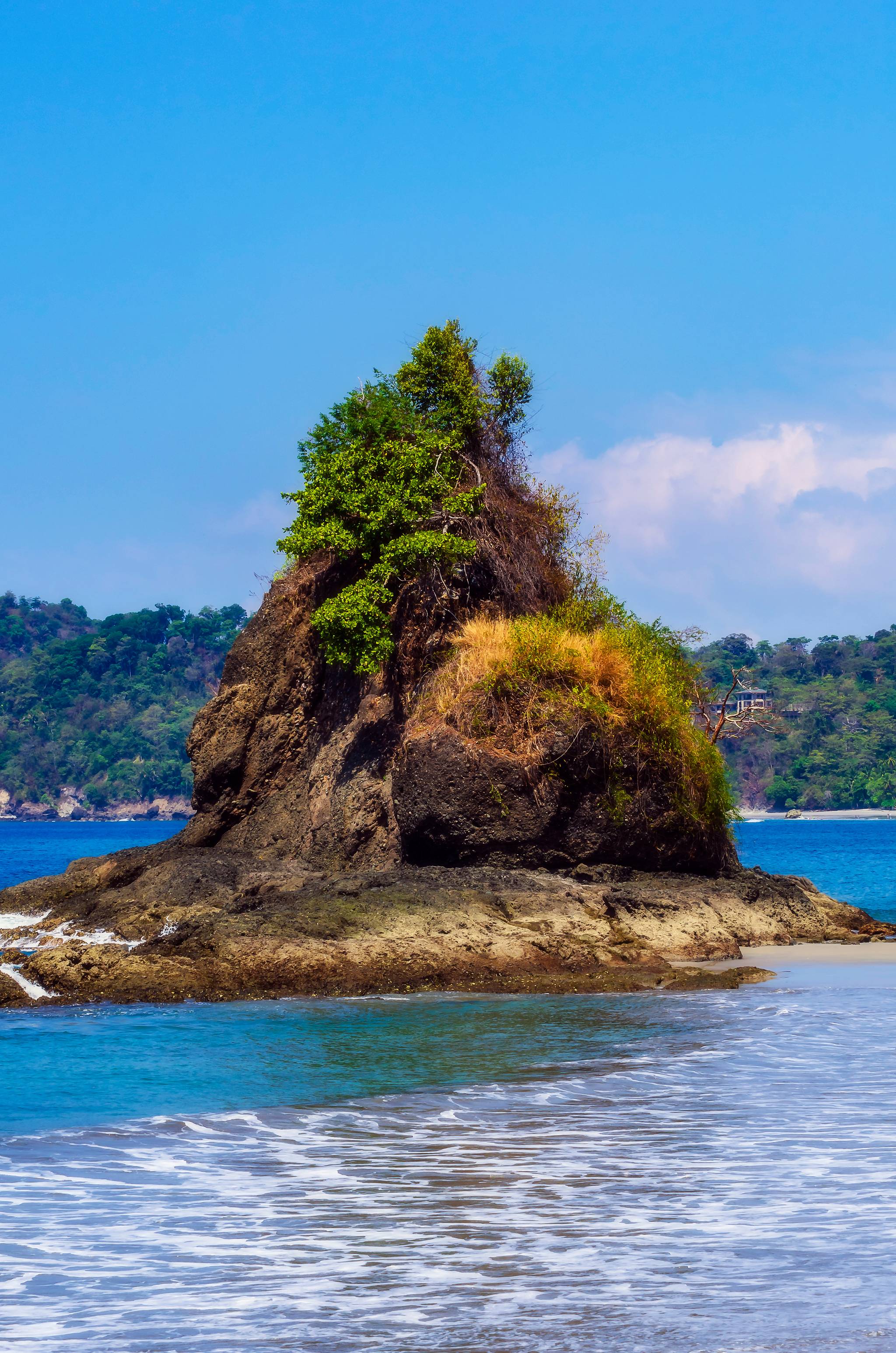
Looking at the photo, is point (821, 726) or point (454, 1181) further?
point (821, 726)

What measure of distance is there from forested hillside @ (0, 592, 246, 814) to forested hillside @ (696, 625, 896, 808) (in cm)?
5296

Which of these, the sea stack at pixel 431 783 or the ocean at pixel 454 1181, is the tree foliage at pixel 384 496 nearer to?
the sea stack at pixel 431 783

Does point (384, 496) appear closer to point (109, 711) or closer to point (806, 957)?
Result: point (806, 957)

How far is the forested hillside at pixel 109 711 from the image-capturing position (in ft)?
413

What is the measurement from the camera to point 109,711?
5049 inches

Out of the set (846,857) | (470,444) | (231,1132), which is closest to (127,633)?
(846,857)

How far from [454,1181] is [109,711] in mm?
126161

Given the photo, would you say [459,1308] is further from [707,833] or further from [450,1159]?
[707,833]

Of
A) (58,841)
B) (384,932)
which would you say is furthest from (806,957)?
(58,841)

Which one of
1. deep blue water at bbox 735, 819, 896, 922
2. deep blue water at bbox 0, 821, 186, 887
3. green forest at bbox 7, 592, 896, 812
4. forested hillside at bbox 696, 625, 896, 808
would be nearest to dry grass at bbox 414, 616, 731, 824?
deep blue water at bbox 735, 819, 896, 922

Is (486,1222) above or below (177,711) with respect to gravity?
below

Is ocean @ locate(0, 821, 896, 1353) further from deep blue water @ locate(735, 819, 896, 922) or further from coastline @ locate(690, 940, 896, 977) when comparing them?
A: deep blue water @ locate(735, 819, 896, 922)

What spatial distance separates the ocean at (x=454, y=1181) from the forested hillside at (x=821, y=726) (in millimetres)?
95148

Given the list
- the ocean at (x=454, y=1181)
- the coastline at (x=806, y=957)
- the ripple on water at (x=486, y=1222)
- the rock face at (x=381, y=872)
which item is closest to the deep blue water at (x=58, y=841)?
the rock face at (x=381, y=872)
